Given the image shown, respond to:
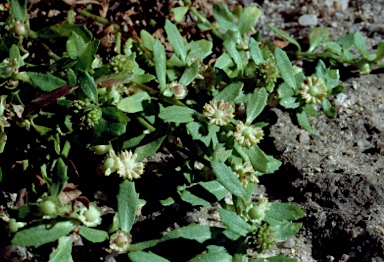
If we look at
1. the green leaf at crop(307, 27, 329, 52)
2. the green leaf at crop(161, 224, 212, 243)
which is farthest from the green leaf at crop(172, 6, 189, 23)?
the green leaf at crop(161, 224, 212, 243)

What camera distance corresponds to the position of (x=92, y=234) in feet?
6.67

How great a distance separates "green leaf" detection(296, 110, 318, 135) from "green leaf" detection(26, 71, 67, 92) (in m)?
1.05

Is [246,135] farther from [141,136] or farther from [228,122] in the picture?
[141,136]

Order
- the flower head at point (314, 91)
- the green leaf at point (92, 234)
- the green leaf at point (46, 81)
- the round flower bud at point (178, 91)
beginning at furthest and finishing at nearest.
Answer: the flower head at point (314, 91) → the round flower bud at point (178, 91) → the green leaf at point (46, 81) → the green leaf at point (92, 234)

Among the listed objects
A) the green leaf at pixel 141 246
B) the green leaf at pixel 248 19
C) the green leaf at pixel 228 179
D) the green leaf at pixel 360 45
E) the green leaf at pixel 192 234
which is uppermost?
the green leaf at pixel 248 19

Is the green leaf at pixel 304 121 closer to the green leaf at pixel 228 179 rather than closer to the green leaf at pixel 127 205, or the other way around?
the green leaf at pixel 228 179

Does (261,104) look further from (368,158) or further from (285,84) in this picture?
(368,158)

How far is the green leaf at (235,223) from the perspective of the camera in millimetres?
2049

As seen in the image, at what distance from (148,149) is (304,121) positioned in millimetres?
754

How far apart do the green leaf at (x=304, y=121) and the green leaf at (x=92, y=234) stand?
1.03 meters

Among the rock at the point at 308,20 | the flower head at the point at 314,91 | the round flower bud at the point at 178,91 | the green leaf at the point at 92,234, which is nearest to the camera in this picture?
the green leaf at the point at 92,234

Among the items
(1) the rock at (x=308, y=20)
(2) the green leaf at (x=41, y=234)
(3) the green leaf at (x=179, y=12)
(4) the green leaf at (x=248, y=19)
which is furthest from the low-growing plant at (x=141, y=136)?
(1) the rock at (x=308, y=20)

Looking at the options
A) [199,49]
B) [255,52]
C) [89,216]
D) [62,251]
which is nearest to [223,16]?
[199,49]

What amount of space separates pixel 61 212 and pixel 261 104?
0.91 m
